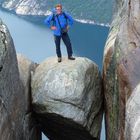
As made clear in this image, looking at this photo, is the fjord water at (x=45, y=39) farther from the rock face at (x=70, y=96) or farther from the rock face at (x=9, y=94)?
the rock face at (x=9, y=94)

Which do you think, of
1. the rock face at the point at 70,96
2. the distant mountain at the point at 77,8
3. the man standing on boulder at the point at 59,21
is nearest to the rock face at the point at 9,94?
the rock face at the point at 70,96

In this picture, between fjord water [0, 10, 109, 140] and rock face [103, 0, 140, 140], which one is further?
fjord water [0, 10, 109, 140]

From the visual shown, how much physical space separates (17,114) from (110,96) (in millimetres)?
3395

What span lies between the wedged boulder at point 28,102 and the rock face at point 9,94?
31.1 inches

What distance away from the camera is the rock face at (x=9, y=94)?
16.1 m

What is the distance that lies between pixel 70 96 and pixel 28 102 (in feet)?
5.96

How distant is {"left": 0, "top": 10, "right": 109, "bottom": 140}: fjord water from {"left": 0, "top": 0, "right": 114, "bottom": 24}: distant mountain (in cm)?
206

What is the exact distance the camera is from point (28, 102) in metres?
19.7

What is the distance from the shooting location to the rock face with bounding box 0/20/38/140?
16.1m

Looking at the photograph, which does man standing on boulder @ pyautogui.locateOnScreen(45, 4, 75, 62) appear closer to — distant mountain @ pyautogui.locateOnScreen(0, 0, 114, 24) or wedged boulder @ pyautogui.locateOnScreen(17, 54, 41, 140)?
wedged boulder @ pyautogui.locateOnScreen(17, 54, 41, 140)

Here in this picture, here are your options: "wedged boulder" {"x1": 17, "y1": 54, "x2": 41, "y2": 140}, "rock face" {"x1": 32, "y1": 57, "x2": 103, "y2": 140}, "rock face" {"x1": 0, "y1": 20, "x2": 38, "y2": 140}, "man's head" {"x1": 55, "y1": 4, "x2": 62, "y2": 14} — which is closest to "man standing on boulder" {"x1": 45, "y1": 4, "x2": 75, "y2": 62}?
"man's head" {"x1": 55, "y1": 4, "x2": 62, "y2": 14}

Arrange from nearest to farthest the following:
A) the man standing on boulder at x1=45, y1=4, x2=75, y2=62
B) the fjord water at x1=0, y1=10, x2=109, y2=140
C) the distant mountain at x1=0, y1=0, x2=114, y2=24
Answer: the man standing on boulder at x1=45, y1=4, x2=75, y2=62, the fjord water at x1=0, y1=10, x2=109, y2=140, the distant mountain at x1=0, y1=0, x2=114, y2=24

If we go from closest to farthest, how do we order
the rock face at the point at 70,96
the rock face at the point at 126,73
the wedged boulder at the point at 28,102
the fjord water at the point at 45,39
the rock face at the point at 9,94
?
the rock face at the point at 126,73, the rock face at the point at 9,94, the rock face at the point at 70,96, the wedged boulder at the point at 28,102, the fjord water at the point at 45,39

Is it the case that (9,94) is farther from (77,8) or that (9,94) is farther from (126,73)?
(77,8)
